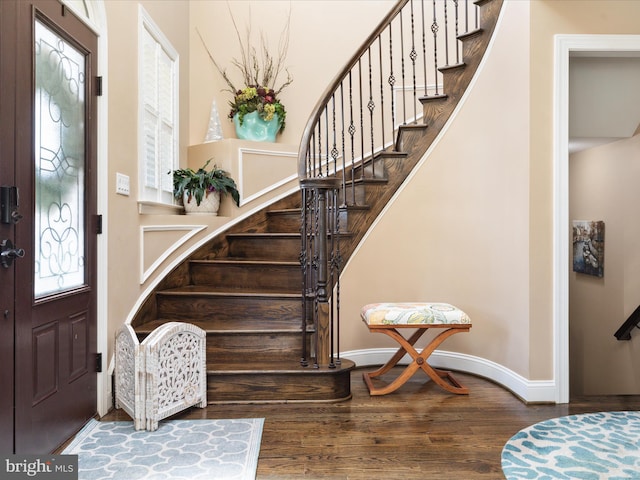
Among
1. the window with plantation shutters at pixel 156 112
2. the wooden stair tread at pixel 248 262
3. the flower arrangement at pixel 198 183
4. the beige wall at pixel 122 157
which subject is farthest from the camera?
the flower arrangement at pixel 198 183

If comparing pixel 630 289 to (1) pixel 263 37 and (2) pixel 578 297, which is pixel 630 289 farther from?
(1) pixel 263 37

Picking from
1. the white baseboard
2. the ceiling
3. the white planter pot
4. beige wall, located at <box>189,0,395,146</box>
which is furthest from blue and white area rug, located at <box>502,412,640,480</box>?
beige wall, located at <box>189,0,395,146</box>

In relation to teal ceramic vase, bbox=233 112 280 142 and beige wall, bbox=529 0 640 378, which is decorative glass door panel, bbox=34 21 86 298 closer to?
teal ceramic vase, bbox=233 112 280 142

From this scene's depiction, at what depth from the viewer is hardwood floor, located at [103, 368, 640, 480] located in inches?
89.1

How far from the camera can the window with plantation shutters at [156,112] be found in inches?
139

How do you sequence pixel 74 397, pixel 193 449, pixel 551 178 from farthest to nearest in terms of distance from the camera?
pixel 551 178
pixel 74 397
pixel 193 449

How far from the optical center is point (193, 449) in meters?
2.45

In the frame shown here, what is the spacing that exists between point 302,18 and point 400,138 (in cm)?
198

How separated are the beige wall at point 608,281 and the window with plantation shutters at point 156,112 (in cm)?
396

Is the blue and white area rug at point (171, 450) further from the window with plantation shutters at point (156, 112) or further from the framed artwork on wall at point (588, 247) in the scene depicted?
the framed artwork on wall at point (588, 247)

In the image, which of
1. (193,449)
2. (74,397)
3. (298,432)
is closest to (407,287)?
(298,432)

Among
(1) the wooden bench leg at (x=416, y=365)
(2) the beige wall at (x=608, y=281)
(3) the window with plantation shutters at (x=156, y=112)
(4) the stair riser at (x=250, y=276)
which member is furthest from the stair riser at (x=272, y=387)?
(2) the beige wall at (x=608, y=281)

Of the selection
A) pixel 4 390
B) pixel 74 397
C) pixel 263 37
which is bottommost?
pixel 74 397

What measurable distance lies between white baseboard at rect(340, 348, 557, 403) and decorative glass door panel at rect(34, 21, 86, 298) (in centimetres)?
207
